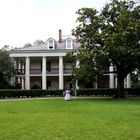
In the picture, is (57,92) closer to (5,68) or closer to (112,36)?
(5,68)

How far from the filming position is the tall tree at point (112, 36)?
41.8 meters

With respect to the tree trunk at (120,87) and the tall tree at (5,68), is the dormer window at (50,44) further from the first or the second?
the tree trunk at (120,87)

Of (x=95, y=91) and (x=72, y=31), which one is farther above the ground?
(x=72, y=31)

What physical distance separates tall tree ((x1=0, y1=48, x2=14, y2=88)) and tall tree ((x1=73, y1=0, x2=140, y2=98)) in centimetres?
1772

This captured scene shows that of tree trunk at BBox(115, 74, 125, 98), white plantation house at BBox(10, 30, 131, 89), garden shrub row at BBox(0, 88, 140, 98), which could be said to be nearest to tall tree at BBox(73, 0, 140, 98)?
tree trunk at BBox(115, 74, 125, 98)

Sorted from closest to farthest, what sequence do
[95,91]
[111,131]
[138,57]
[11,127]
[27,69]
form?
[111,131], [11,127], [138,57], [95,91], [27,69]

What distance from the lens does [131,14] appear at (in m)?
43.8

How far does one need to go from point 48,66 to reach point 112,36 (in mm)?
27104

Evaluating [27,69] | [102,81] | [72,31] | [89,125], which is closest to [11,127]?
[89,125]

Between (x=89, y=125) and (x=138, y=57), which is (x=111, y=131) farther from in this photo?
(x=138, y=57)

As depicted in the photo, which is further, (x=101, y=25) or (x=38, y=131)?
(x=101, y=25)

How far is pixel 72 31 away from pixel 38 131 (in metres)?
32.8

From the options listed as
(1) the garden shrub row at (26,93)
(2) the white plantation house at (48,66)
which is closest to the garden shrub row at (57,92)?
(1) the garden shrub row at (26,93)

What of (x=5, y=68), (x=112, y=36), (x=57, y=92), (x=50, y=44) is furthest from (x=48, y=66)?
(x=112, y=36)
